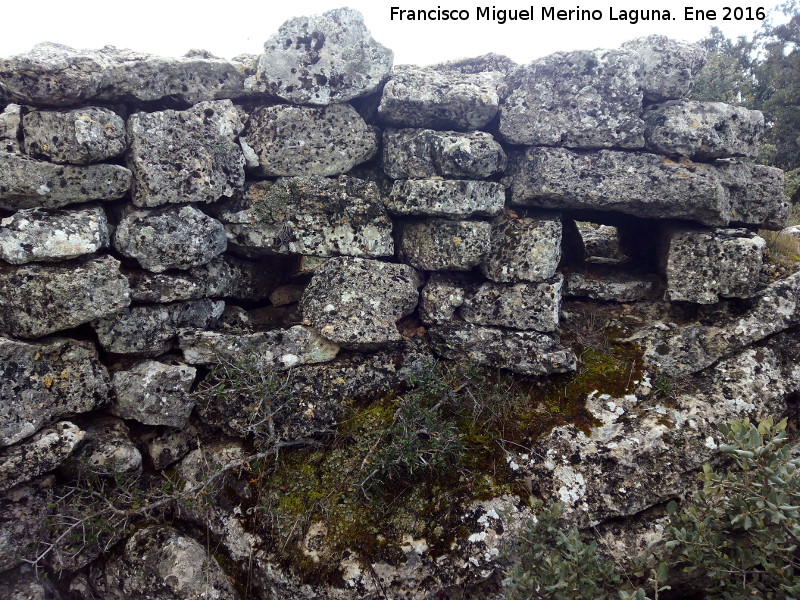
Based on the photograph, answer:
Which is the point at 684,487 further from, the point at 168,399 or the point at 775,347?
the point at 168,399

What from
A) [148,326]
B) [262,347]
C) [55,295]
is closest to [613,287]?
[262,347]

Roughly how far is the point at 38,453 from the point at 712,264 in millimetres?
6830

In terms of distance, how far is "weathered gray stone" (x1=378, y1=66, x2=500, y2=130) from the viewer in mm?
5570

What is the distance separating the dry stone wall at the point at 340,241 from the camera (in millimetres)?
4559

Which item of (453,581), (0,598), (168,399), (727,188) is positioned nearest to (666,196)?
(727,188)

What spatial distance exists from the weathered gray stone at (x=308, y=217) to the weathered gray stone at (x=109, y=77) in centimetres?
120

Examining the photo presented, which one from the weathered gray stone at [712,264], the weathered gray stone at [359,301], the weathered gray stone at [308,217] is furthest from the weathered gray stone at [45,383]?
the weathered gray stone at [712,264]

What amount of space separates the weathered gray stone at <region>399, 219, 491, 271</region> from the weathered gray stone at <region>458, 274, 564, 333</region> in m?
0.41

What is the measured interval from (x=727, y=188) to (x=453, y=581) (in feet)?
17.0

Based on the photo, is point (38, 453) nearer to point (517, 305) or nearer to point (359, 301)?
point (359, 301)

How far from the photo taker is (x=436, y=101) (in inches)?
220

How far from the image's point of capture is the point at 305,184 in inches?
220

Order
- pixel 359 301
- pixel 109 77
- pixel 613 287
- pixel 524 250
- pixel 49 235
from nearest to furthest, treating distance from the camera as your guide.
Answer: pixel 49 235, pixel 109 77, pixel 359 301, pixel 524 250, pixel 613 287

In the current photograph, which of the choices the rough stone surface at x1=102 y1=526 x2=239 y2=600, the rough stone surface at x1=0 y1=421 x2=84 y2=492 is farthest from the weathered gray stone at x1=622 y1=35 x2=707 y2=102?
the rough stone surface at x1=0 y1=421 x2=84 y2=492
